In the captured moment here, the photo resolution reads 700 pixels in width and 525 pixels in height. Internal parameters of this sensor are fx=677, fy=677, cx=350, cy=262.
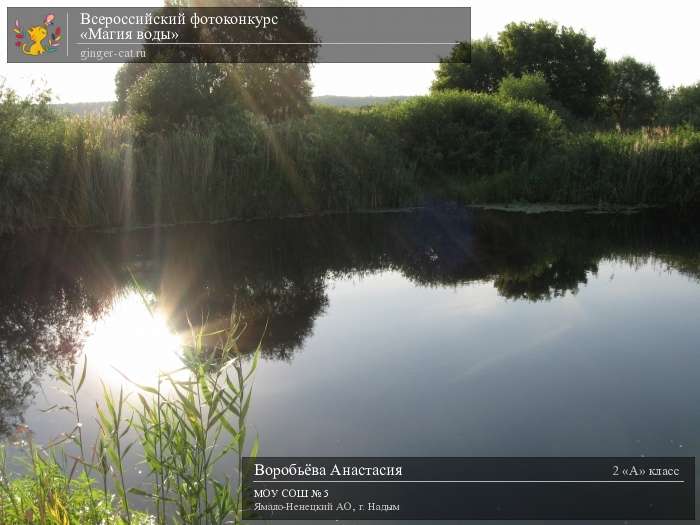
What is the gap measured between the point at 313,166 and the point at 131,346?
9.05 metres

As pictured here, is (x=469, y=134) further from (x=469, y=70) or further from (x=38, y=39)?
(x=469, y=70)

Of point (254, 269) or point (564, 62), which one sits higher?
point (564, 62)

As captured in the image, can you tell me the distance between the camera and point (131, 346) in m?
6.38

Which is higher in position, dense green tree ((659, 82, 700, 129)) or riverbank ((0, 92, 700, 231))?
dense green tree ((659, 82, 700, 129))

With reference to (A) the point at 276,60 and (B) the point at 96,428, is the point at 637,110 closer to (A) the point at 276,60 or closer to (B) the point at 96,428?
(A) the point at 276,60

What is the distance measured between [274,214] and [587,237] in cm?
629

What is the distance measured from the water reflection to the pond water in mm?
41

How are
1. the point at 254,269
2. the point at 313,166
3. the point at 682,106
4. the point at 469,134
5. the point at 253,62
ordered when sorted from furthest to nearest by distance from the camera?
the point at 253,62
the point at 682,106
the point at 469,134
the point at 313,166
the point at 254,269

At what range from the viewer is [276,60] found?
33188mm

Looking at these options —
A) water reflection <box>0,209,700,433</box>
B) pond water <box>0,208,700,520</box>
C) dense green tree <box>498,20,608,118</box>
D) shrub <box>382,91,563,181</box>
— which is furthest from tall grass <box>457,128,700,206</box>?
dense green tree <box>498,20,608,118</box>

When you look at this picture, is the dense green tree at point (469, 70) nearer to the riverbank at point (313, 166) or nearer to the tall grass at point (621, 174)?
the riverbank at point (313, 166)

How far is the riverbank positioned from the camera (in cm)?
1245

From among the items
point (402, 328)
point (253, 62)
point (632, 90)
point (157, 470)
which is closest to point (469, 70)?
point (253, 62)

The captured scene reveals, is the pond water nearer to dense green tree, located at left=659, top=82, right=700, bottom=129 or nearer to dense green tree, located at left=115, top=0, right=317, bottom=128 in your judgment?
dense green tree, located at left=115, top=0, right=317, bottom=128
